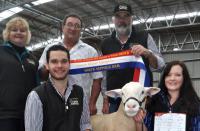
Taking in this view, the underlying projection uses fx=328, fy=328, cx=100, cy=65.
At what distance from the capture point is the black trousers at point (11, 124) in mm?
3420

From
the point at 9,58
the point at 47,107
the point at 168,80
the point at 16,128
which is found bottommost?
the point at 16,128

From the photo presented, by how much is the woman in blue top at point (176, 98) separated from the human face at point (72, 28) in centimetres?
124

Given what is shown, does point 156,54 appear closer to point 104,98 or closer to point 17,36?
point 104,98

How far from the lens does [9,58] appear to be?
359cm

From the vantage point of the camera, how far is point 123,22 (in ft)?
14.3

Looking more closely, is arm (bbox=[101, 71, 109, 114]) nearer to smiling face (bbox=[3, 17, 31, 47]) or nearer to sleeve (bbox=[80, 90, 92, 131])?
sleeve (bbox=[80, 90, 92, 131])

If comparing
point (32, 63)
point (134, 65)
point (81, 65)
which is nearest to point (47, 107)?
point (32, 63)

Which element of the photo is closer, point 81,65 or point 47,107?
point 47,107

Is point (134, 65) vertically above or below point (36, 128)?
above

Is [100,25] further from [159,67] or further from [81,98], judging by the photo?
[81,98]

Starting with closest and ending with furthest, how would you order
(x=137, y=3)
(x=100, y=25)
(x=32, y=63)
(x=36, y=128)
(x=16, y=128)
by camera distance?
1. (x=36, y=128)
2. (x=16, y=128)
3. (x=32, y=63)
4. (x=137, y=3)
5. (x=100, y=25)

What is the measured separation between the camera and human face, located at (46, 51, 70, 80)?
3137mm

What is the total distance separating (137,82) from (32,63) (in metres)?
1.28

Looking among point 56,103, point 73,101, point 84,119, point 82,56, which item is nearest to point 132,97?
point 84,119
